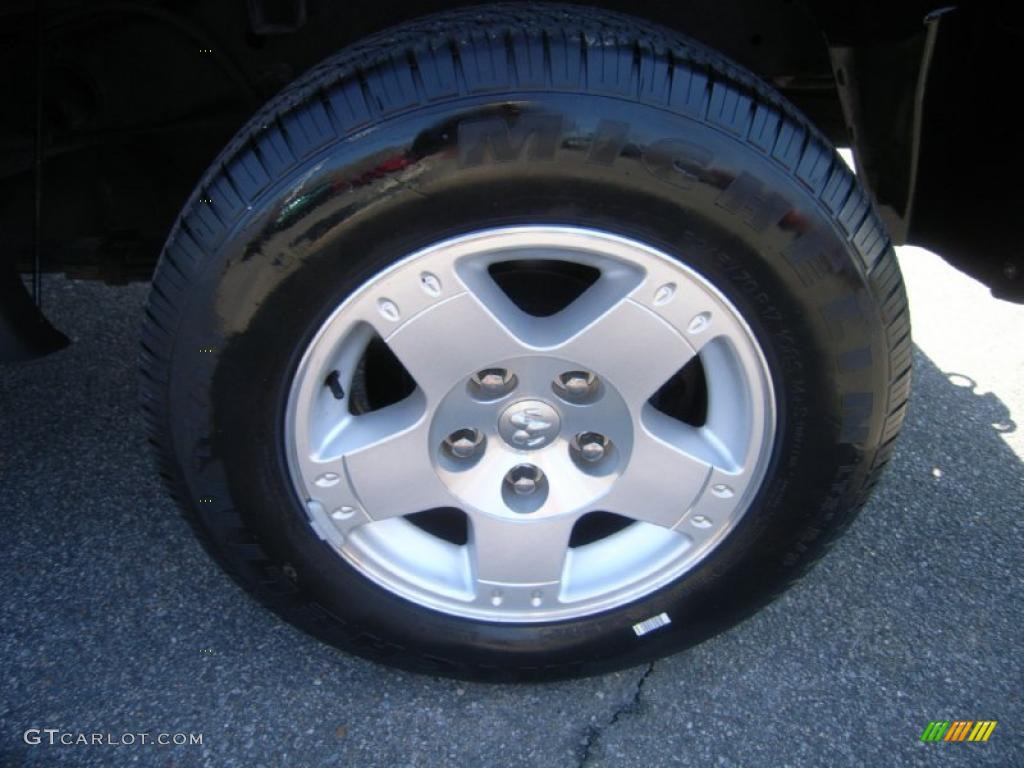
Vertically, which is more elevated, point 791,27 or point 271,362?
point 791,27

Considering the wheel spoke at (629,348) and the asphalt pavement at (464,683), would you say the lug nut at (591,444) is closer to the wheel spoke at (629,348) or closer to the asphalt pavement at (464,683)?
the wheel spoke at (629,348)

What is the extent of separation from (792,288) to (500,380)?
0.55 metres

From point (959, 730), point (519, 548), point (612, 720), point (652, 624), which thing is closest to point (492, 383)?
point (519, 548)

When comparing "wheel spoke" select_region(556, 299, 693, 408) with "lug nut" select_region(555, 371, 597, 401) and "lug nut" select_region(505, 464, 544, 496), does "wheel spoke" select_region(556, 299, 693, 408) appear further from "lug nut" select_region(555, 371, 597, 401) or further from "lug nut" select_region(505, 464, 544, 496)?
"lug nut" select_region(505, 464, 544, 496)

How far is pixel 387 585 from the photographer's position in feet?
5.40

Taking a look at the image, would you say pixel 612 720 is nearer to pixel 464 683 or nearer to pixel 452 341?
pixel 464 683

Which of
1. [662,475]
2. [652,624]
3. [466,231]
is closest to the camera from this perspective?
[466,231]

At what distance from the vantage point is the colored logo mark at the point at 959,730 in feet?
5.69

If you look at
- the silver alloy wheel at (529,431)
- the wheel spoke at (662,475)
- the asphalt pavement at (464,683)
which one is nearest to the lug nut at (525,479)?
the silver alloy wheel at (529,431)

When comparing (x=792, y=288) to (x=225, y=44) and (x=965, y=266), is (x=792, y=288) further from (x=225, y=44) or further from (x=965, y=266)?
(x=225, y=44)

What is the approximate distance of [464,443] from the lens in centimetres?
163

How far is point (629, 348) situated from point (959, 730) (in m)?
1.12

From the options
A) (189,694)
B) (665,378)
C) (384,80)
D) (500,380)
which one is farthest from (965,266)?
(189,694)

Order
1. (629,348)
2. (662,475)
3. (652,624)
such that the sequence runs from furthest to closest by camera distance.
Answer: (652,624) → (662,475) → (629,348)
